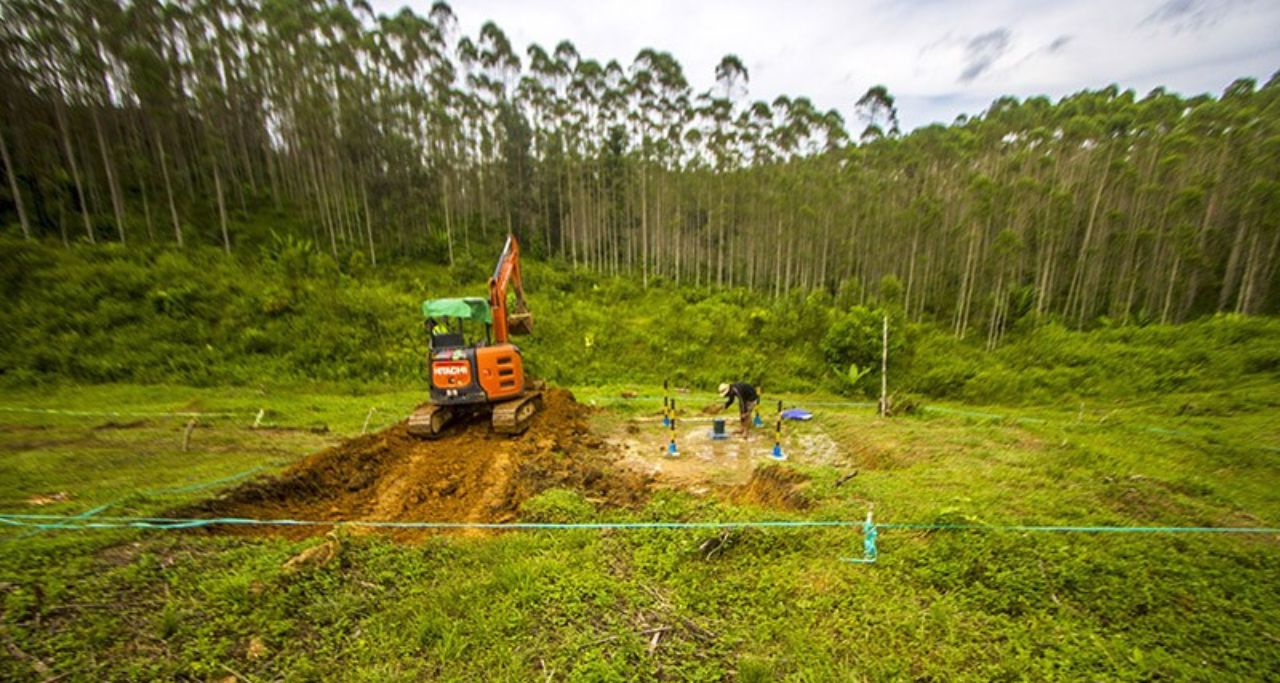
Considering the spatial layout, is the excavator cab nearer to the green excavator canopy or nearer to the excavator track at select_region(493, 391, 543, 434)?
the green excavator canopy

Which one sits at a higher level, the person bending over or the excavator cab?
the excavator cab

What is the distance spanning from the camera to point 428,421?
369 inches

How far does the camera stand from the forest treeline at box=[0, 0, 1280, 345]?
961 inches

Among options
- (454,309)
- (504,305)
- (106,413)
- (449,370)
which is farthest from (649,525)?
(106,413)

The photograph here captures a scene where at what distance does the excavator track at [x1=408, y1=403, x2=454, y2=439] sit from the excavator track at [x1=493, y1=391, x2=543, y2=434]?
44.6 inches

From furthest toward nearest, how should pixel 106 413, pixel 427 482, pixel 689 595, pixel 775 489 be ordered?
pixel 106 413
pixel 427 482
pixel 775 489
pixel 689 595

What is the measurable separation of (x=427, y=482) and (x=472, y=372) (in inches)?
104

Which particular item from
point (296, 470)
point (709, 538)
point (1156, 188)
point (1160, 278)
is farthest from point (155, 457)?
point (1160, 278)

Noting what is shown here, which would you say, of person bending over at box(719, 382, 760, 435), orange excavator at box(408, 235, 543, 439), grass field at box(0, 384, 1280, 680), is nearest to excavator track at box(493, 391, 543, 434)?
orange excavator at box(408, 235, 543, 439)

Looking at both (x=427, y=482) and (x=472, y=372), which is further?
(x=472, y=372)

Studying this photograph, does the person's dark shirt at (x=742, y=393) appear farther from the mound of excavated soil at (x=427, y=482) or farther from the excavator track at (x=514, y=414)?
the excavator track at (x=514, y=414)

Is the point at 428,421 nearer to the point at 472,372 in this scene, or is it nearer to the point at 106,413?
the point at 472,372

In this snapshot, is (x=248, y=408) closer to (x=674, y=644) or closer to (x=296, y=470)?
(x=296, y=470)

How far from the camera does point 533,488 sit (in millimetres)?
6617
